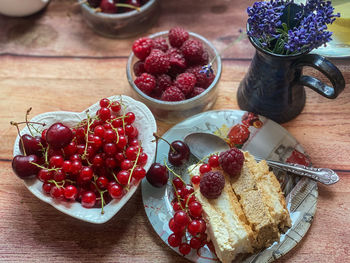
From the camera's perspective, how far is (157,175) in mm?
904

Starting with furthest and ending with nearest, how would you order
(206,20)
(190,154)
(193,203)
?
(206,20)
(190,154)
(193,203)

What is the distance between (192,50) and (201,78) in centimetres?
8

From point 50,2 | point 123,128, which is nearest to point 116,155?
point 123,128

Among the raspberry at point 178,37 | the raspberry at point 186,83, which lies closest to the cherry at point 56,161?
the raspberry at point 186,83

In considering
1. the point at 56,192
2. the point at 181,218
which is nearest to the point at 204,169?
the point at 181,218

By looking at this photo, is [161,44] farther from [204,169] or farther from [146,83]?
[204,169]

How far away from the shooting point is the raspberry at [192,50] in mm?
1029

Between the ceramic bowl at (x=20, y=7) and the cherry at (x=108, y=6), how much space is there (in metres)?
0.24

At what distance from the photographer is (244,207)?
881mm

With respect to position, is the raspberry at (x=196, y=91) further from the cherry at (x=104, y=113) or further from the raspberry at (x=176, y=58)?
the cherry at (x=104, y=113)

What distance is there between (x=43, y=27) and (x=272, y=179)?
0.94m

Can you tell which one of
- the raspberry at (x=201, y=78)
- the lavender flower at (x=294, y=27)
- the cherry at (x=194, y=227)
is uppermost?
the lavender flower at (x=294, y=27)

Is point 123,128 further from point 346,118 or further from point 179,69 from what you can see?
point 346,118

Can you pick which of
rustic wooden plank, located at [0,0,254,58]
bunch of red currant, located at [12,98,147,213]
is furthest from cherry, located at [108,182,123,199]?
rustic wooden plank, located at [0,0,254,58]
